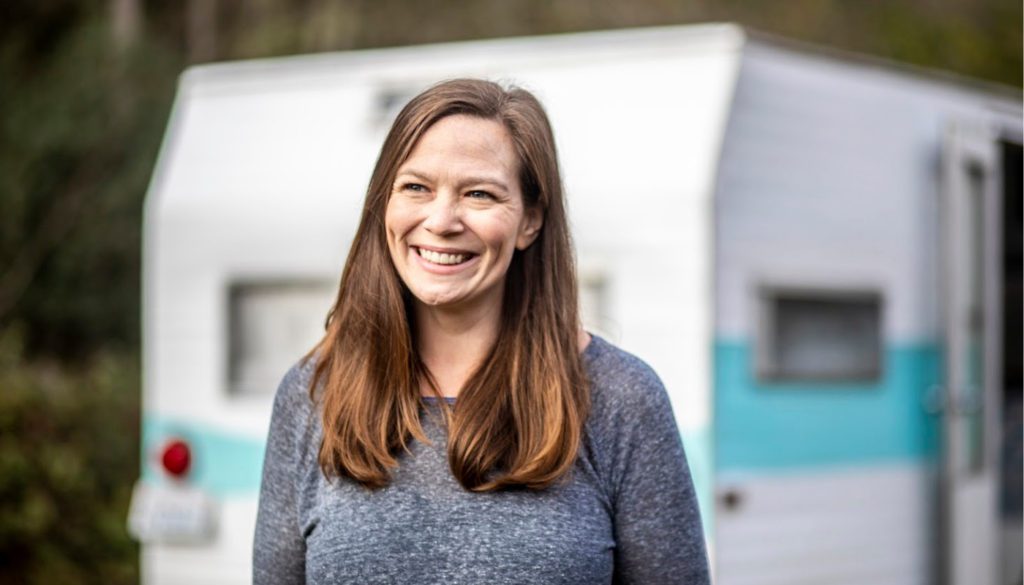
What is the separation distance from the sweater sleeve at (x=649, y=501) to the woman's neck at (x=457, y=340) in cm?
23

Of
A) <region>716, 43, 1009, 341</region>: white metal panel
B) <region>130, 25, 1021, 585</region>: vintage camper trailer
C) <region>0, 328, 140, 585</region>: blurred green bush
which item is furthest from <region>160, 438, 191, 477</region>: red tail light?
<region>716, 43, 1009, 341</region>: white metal panel

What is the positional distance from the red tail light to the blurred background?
189cm

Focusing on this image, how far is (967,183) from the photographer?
500cm

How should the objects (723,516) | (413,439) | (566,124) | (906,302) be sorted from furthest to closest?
(906,302), (566,124), (723,516), (413,439)

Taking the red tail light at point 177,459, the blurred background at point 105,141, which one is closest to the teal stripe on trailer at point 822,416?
the red tail light at point 177,459

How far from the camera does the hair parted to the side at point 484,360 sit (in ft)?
6.67

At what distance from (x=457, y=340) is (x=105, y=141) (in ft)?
32.2

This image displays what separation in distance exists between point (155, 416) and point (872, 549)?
2.53 meters

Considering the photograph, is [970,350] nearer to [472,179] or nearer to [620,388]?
[620,388]

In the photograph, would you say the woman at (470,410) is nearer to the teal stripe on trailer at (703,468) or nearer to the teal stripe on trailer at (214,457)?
the teal stripe on trailer at (703,468)

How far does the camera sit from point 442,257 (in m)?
2.09

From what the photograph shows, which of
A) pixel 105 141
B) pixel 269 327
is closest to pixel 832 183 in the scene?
pixel 269 327

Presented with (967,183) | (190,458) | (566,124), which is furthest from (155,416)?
(967,183)

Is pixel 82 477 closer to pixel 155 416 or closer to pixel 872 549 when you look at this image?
pixel 155 416
